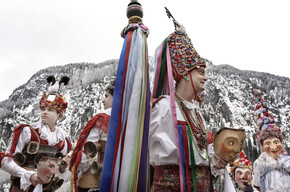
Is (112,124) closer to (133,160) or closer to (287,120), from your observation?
(133,160)

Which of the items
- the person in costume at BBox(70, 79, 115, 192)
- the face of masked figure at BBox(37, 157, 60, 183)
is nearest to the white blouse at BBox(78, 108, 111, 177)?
the person in costume at BBox(70, 79, 115, 192)

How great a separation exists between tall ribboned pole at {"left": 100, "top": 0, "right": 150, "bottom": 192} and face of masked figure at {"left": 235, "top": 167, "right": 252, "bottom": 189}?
3734 mm

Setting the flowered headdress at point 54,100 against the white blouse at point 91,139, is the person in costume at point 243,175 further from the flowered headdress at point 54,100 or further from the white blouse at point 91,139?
the flowered headdress at point 54,100

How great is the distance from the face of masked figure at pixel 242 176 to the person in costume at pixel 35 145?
2.97 meters

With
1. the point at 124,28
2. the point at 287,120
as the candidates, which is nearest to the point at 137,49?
the point at 124,28

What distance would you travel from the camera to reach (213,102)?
29.2 metres

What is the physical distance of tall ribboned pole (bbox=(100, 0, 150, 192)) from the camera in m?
1.40

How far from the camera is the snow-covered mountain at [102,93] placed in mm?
26398

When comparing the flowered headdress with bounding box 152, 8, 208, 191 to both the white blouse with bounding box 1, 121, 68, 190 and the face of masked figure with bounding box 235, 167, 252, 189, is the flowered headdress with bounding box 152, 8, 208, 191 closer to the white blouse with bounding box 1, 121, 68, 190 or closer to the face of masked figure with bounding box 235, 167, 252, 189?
the white blouse with bounding box 1, 121, 68, 190

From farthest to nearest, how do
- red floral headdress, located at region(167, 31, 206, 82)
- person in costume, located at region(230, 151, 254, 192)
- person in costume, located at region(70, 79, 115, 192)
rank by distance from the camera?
person in costume, located at region(230, 151, 254, 192) → person in costume, located at region(70, 79, 115, 192) → red floral headdress, located at region(167, 31, 206, 82)

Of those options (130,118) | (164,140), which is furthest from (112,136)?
(164,140)

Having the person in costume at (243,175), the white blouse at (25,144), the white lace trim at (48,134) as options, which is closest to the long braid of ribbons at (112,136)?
the white blouse at (25,144)

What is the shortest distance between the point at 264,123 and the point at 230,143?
3488 mm

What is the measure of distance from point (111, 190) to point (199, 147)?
0.85 meters
